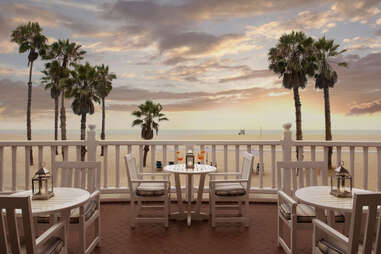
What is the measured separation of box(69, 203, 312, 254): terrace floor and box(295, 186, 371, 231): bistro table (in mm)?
711

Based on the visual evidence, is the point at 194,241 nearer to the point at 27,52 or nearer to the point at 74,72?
the point at 74,72

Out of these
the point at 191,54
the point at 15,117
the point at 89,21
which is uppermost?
the point at 191,54

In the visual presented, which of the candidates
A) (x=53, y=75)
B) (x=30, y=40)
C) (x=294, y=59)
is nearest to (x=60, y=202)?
(x=294, y=59)

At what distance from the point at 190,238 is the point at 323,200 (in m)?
1.66

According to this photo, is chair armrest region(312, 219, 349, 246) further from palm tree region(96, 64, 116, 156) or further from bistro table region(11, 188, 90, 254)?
palm tree region(96, 64, 116, 156)

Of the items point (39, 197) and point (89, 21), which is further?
point (89, 21)

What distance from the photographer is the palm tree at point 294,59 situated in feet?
54.5

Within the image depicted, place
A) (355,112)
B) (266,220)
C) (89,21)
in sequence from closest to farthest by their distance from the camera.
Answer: (266,220)
(89,21)
(355,112)

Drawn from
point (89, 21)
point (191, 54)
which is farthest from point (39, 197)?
point (191, 54)

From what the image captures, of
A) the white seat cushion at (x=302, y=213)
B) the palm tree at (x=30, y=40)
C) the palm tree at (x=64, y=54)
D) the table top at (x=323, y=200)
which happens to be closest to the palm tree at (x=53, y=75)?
the palm tree at (x=64, y=54)

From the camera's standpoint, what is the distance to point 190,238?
3.32 metres

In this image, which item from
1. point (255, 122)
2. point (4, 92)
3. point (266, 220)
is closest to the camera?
point (266, 220)

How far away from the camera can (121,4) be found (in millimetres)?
15016

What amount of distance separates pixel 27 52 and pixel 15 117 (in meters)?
23.5
